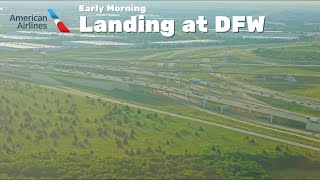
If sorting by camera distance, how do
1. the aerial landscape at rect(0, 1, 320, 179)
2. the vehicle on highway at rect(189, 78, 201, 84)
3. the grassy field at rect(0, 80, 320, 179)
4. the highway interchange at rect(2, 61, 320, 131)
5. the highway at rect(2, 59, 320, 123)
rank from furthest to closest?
the vehicle on highway at rect(189, 78, 201, 84) < the highway interchange at rect(2, 61, 320, 131) < the highway at rect(2, 59, 320, 123) < the aerial landscape at rect(0, 1, 320, 179) < the grassy field at rect(0, 80, 320, 179)

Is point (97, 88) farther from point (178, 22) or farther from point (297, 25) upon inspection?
point (297, 25)

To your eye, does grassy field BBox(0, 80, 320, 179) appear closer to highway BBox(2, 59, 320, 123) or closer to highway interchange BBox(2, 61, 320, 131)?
highway BBox(2, 59, 320, 123)

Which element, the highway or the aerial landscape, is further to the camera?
the highway

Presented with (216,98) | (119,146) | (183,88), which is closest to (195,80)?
(183,88)

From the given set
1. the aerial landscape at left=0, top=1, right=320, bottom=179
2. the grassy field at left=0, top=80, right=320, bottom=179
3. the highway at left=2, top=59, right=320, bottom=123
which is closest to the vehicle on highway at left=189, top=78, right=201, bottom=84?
the aerial landscape at left=0, top=1, right=320, bottom=179

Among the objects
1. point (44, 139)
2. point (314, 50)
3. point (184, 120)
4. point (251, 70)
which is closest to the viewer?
point (44, 139)

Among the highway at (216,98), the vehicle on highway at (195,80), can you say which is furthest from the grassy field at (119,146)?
the vehicle on highway at (195,80)

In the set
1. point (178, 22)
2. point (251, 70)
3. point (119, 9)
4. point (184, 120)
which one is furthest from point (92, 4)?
point (184, 120)

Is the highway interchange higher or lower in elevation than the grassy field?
higher

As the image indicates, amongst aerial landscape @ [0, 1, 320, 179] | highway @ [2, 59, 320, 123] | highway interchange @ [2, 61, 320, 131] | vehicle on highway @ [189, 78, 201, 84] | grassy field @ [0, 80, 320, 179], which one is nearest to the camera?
grassy field @ [0, 80, 320, 179]
